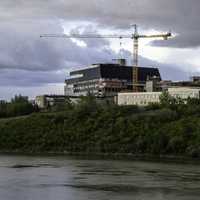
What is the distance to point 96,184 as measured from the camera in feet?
244

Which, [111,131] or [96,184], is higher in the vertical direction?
[111,131]

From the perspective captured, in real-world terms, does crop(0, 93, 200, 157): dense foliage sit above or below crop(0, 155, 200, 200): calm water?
above

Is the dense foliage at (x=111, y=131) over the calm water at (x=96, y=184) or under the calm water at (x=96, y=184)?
over

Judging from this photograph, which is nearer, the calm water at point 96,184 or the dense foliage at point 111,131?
the calm water at point 96,184

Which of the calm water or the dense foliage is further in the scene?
the dense foliage

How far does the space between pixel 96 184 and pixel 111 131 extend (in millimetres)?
101878

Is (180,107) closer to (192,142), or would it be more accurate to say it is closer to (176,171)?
(192,142)

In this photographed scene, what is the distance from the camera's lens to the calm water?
6341 cm

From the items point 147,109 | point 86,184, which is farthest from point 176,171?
point 147,109

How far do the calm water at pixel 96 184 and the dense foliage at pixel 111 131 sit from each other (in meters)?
59.2

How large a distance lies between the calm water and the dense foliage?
59.2 m

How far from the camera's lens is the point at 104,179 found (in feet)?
267

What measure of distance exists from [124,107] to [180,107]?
16396 millimetres

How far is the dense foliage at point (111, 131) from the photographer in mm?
157875
